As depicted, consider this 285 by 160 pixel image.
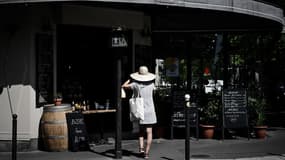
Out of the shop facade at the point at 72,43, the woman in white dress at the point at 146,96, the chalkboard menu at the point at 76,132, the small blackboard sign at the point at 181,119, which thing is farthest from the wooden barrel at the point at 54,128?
the small blackboard sign at the point at 181,119

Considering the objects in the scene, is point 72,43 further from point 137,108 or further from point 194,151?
point 194,151

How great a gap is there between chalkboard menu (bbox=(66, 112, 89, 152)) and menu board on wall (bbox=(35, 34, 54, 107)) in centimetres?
83

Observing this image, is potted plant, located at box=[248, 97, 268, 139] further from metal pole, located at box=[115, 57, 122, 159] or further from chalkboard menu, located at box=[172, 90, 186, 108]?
metal pole, located at box=[115, 57, 122, 159]

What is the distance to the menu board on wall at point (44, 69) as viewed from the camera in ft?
39.2

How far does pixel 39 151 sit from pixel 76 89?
2.13 m

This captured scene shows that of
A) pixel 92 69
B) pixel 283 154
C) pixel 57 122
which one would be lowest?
pixel 283 154

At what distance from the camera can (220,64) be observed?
2261 centimetres

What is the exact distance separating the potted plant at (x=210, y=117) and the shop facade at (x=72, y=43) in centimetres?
202

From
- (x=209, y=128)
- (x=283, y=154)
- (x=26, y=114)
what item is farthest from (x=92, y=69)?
(x=283, y=154)

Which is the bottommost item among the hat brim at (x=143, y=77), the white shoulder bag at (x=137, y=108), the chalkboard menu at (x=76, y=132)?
the chalkboard menu at (x=76, y=132)

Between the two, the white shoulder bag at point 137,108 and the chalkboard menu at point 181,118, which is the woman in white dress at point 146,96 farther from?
the chalkboard menu at point 181,118

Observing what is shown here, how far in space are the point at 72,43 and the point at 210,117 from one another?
4.37 m

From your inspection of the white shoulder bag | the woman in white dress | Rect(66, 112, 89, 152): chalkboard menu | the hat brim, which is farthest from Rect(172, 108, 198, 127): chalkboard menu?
the white shoulder bag

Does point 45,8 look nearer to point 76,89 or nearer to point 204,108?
point 76,89
